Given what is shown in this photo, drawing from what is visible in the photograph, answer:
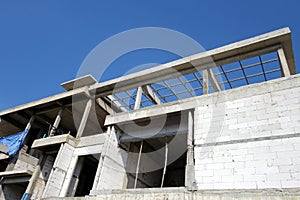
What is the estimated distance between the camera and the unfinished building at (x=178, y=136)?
26.7 ft

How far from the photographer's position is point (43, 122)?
64.8 ft

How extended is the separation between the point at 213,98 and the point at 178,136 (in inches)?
128

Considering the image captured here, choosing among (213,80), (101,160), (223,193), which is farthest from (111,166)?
(213,80)

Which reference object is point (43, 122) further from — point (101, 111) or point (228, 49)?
point (228, 49)

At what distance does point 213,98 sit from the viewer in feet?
33.3

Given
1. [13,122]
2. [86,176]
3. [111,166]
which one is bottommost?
[111,166]

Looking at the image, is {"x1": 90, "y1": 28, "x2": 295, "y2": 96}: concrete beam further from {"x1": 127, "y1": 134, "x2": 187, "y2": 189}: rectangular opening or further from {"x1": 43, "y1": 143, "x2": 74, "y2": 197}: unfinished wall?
{"x1": 43, "y1": 143, "x2": 74, "y2": 197}: unfinished wall

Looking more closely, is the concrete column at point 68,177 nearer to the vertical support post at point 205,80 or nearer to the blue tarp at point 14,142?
the blue tarp at point 14,142

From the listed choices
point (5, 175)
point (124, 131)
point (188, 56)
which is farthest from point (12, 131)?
point (188, 56)

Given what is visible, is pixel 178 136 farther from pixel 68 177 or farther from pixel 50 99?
pixel 50 99

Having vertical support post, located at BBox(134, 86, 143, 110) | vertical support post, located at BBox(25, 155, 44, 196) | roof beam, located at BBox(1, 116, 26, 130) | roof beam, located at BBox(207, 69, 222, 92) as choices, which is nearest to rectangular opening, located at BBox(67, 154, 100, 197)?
vertical support post, located at BBox(25, 155, 44, 196)

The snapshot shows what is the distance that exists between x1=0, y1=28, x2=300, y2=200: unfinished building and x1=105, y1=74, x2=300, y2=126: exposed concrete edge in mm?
37

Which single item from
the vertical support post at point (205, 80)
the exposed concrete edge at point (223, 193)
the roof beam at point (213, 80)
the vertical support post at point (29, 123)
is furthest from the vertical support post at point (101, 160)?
the vertical support post at point (29, 123)

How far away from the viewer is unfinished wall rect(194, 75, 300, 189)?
7730 millimetres
